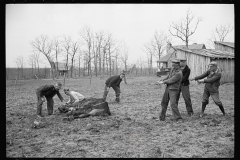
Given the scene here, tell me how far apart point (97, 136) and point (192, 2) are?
163 inches

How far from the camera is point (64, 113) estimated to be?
7965 mm

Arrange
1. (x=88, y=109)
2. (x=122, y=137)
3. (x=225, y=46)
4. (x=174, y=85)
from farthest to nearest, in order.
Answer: (x=225, y=46) → (x=88, y=109) → (x=174, y=85) → (x=122, y=137)

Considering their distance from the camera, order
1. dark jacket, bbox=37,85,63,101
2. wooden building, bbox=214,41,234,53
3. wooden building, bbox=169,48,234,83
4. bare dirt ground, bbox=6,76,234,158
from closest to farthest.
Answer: bare dirt ground, bbox=6,76,234,158 → dark jacket, bbox=37,85,63,101 → wooden building, bbox=169,48,234,83 → wooden building, bbox=214,41,234,53

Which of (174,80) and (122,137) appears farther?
(174,80)

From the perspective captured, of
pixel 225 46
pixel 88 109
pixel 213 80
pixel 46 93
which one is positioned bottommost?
pixel 88 109

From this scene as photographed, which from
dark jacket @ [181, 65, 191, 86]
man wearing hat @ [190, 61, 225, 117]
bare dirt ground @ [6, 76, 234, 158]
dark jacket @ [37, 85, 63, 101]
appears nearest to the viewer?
bare dirt ground @ [6, 76, 234, 158]

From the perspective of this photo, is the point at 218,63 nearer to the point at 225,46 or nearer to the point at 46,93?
the point at 225,46

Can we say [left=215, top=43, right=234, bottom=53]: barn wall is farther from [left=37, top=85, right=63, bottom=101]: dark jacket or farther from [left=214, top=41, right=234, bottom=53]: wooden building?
[left=37, top=85, right=63, bottom=101]: dark jacket

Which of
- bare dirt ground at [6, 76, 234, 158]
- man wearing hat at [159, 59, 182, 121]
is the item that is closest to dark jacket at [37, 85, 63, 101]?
bare dirt ground at [6, 76, 234, 158]

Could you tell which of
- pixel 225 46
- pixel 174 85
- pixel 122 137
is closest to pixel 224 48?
pixel 225 46

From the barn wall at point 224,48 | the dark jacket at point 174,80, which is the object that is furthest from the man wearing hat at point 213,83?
the barn wall at point 224,48
